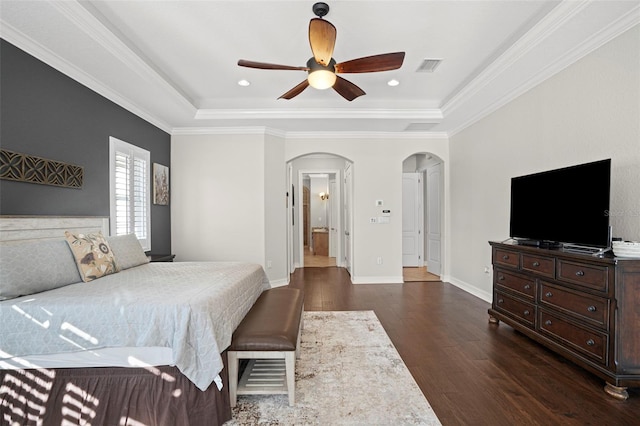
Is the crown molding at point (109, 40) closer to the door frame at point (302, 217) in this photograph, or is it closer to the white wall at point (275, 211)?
the white wall at point (275, 211)

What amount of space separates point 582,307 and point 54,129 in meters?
4.85

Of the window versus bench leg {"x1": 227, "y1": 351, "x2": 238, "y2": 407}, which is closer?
bench leg {"x1": 227, "y1": 351, "x2": 238, "y2": 407}

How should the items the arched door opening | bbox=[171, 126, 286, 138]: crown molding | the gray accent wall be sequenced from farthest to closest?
the arched door opening
bbox=[171, 126, 286, 138]: crown molding
the gray accent wall

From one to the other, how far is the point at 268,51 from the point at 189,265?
7.98 ft

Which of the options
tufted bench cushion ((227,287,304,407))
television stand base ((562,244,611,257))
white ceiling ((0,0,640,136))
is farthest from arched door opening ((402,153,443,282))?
tufted bench cushion ((227,287,304,407))

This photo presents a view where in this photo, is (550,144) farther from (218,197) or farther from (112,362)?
(218,197)

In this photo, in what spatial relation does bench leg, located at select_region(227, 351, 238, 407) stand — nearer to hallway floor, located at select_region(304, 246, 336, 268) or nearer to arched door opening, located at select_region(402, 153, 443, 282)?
arched door opening, located at select_region(402, 153, 443, 282)

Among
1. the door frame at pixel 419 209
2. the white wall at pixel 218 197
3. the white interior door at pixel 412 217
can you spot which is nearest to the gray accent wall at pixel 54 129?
the white wall at pixel 218 197

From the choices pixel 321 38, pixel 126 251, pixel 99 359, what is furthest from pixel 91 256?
pixel 321 38

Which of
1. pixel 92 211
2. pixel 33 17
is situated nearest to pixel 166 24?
pixel 33 17

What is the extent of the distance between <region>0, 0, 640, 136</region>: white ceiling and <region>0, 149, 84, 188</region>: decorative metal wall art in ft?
3.06

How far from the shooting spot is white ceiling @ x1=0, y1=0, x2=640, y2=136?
2412 millimetres

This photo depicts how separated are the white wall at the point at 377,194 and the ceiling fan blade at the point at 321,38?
3.14 meters

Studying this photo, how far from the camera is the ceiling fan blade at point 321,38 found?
210cm
